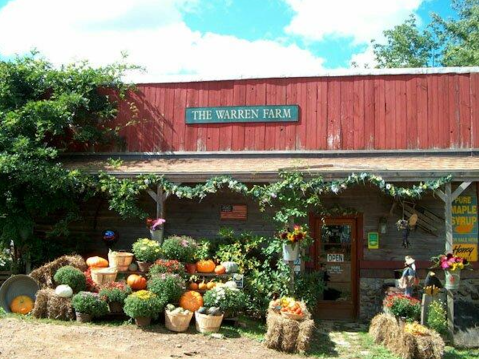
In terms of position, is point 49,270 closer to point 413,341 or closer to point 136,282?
point 136,282

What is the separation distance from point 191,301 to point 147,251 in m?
1.32

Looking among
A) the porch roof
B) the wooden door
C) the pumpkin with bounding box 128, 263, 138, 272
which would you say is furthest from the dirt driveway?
the wooden door

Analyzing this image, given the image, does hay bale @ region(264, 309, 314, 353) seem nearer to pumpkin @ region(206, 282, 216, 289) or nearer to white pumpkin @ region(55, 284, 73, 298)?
pumpkin @ region(206, 282, 216, 289)

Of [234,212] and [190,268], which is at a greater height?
[234,212]

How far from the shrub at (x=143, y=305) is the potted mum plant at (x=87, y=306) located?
1.45ft

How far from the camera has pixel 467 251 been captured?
1130 cm

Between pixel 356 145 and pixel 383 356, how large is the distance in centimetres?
524

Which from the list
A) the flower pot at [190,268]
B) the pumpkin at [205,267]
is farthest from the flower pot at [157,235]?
the pumpkin at [205,267]

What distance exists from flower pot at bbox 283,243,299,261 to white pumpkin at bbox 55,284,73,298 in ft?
12.6

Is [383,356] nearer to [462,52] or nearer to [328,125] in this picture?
[328,125]

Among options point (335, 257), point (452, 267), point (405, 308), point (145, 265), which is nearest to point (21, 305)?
point (145, 265)

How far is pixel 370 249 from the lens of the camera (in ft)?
38.4

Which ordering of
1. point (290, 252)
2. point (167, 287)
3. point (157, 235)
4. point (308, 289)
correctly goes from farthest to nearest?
point (157, 235) → point (308, 289) → point (290, 252) → point (167, 287)

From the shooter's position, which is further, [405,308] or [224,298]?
[224,298]
